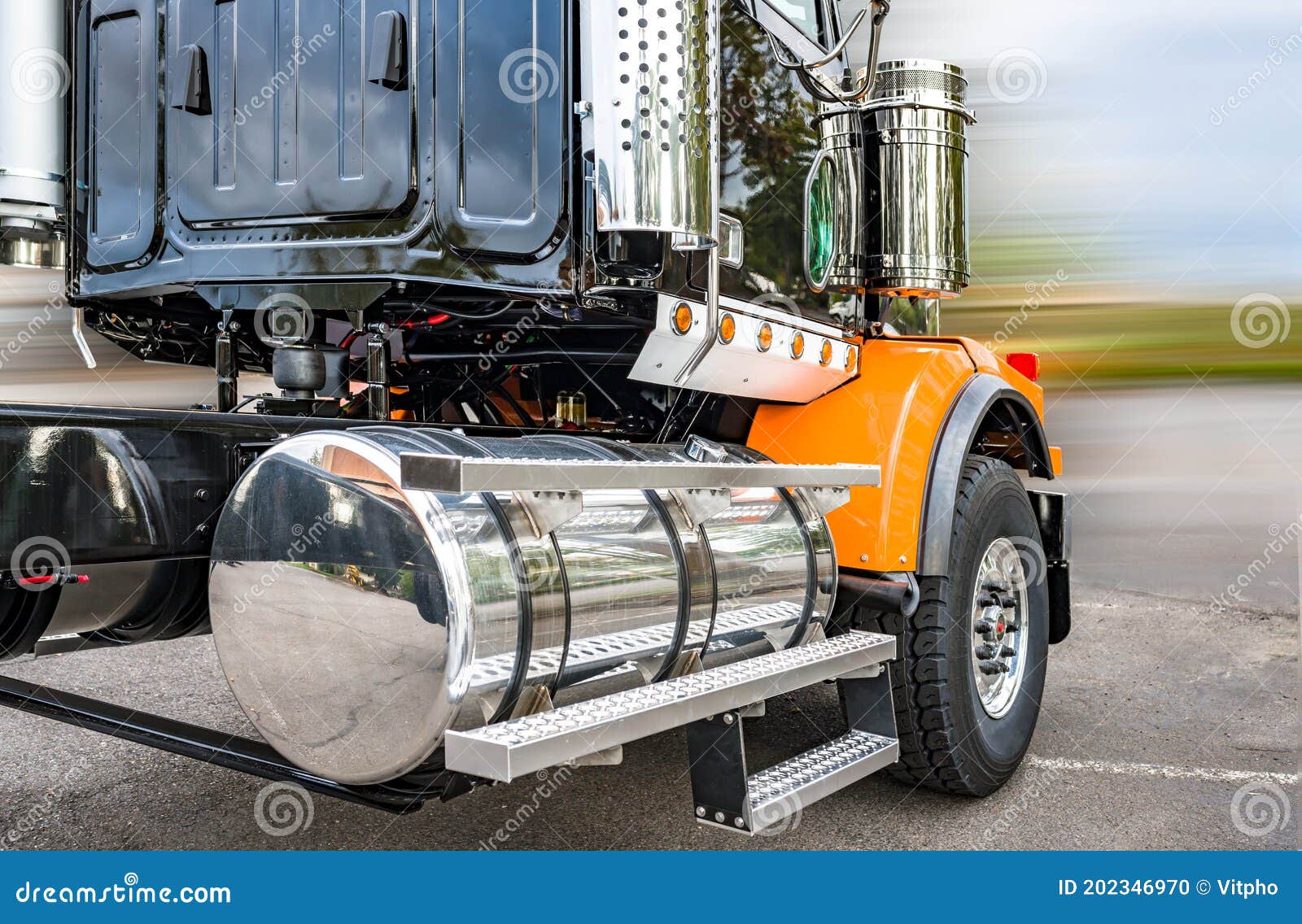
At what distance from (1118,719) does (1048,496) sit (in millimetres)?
1109

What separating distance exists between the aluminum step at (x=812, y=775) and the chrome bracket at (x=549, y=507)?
72cm

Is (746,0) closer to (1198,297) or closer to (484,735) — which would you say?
(484,735)

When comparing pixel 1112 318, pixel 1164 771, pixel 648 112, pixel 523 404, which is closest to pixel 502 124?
pixel 648 112

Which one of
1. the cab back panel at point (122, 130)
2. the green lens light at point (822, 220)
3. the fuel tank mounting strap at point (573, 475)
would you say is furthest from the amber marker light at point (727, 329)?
the cab back panel at point (122, 130)

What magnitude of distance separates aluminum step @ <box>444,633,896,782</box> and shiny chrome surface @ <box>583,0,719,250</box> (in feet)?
3.07

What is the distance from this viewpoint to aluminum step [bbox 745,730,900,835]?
2.23 m

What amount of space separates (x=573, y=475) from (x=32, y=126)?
2352mm

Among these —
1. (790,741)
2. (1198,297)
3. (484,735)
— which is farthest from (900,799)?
(1198,297)

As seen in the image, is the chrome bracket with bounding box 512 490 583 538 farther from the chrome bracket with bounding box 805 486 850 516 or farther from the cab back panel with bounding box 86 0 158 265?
the cab back panel with bounding box 86 0 158 265

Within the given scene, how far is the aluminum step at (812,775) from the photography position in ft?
7.31

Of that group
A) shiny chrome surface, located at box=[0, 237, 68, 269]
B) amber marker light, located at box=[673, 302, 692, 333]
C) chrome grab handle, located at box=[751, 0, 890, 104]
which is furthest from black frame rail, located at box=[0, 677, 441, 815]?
chrome grab handle, located at box=[751, 0, 890, 104]

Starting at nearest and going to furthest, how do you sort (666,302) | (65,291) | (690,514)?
(690,514) → (666,302) → (65,291)

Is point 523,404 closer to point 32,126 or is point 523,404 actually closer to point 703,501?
point 703,501

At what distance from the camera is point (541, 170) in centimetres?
250
